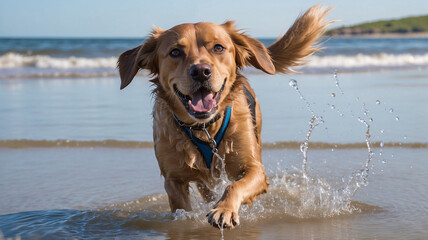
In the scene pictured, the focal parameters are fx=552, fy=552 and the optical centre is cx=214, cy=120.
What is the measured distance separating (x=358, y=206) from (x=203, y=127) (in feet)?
3.98

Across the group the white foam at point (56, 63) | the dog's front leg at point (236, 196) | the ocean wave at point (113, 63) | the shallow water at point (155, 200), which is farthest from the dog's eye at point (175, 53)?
the white foam at point (56, 63)

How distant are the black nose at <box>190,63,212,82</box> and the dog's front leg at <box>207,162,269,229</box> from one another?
2.12 feet

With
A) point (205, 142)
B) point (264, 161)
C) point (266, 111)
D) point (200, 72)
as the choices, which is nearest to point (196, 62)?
point (200, 72)

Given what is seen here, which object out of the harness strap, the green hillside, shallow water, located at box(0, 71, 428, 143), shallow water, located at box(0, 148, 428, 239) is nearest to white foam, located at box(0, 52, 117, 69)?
shallow water, located at box(0, 71, 428, 143)

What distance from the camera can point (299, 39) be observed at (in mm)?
4645

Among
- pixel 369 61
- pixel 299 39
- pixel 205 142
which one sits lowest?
pixel 205 142

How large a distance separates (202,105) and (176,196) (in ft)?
2.16

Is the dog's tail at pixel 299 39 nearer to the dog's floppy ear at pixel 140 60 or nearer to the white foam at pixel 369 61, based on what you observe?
the dog's floppy ear at pixel 140 60

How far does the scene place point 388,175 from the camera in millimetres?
4555

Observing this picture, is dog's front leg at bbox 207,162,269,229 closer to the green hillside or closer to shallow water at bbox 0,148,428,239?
shallow water at bbox 0,148,428,239

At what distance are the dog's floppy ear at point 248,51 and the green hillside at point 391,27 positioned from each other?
6461 centimetres

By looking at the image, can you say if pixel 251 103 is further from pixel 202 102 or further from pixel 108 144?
pixel 108 144

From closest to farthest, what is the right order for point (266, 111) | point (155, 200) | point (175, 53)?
point (175, 53), point (155, 200), point (266, 111)

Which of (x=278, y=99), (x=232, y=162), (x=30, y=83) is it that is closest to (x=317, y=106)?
(x=278, y=99)
